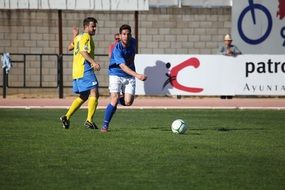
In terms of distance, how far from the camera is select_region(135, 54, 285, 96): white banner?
2388 cm

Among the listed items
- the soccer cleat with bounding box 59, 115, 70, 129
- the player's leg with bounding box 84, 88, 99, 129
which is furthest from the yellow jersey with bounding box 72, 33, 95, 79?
the soccer cleat with bounding box 59, 115, 70, 129

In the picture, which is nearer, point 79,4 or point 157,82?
point 157,82

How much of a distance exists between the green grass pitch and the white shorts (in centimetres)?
69

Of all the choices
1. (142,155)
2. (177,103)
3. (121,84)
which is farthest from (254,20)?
(142,155)

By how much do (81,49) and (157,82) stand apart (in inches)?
378

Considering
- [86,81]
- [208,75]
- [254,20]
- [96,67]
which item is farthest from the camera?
[254,20]

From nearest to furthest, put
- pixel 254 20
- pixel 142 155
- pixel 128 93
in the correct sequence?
pixel 142 155 → pixel 128 93 → pixel 254 20

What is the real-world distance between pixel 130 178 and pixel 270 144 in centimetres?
398

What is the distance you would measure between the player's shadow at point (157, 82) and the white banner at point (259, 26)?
4.49m

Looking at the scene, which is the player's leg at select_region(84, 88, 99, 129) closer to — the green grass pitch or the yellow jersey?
the green grass pitch

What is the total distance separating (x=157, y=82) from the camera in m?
23.9

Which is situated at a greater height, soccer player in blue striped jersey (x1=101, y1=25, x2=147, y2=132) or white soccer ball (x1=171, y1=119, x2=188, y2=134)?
soccer player in blue striped jersey (x1=101, y1=25, x2=147, y2=132)

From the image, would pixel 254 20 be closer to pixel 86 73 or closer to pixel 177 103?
pixel 177 103

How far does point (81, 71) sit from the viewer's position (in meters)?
14.7
